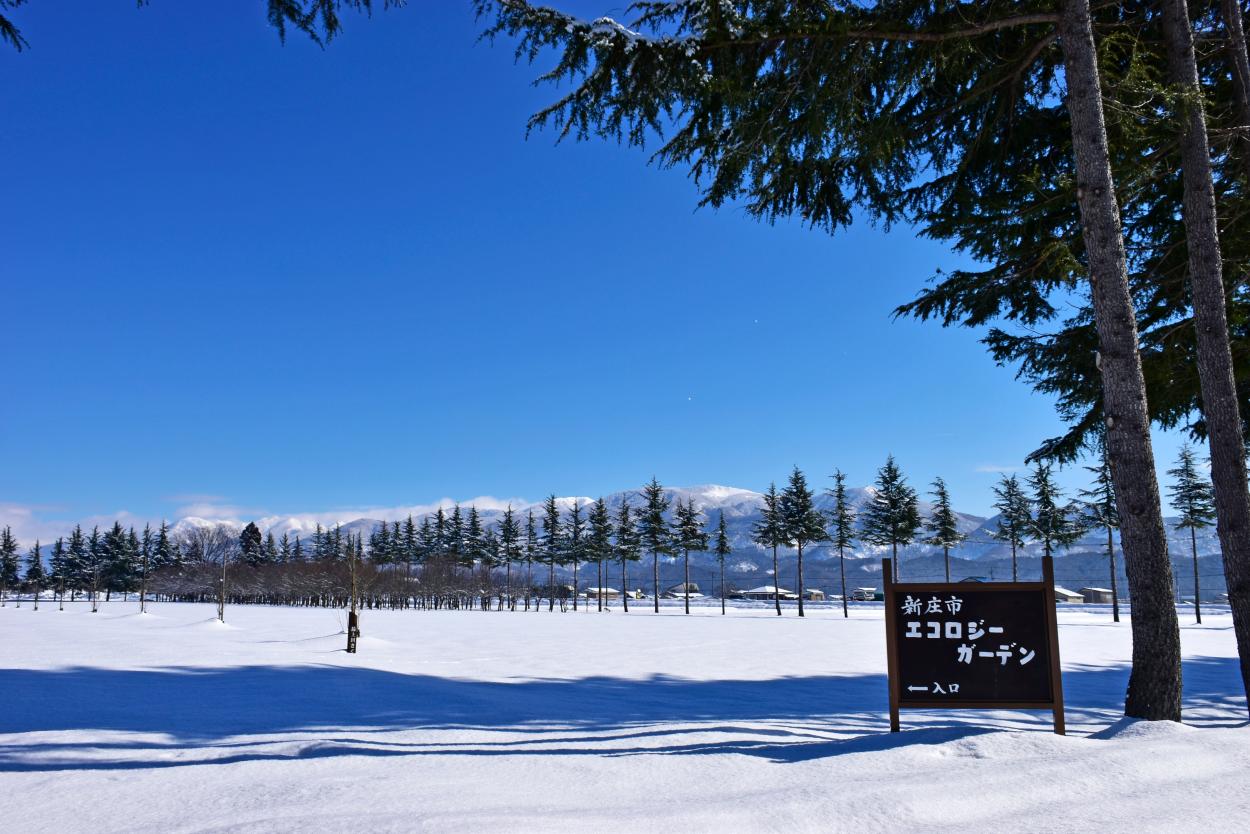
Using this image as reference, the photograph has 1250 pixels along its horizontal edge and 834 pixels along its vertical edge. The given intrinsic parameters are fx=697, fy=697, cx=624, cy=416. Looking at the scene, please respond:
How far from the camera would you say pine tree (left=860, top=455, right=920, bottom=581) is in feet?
151

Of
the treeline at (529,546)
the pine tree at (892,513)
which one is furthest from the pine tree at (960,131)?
the pine tree at (892,513)

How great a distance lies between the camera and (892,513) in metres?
46.7

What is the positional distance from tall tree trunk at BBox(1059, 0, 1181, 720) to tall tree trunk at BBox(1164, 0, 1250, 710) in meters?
1.20

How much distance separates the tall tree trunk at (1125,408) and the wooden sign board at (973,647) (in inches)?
31.7

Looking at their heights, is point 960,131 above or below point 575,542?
above

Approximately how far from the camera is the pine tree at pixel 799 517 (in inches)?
1935

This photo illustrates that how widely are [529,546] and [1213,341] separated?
6397cm

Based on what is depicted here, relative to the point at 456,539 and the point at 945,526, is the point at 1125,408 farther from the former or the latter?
the point at 456,539

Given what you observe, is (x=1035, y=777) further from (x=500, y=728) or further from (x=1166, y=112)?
(x=1166, y=112)

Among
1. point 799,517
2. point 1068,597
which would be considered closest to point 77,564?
point 799,517

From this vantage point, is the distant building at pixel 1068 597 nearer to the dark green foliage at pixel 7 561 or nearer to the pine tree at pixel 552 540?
the pine tree at pixel 552 540

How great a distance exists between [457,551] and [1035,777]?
74858mm

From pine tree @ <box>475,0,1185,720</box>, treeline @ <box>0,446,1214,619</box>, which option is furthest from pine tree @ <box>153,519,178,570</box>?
pine tree @ <box>475,0,1185,720</box>

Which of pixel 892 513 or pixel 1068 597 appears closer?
pixel 892 513
